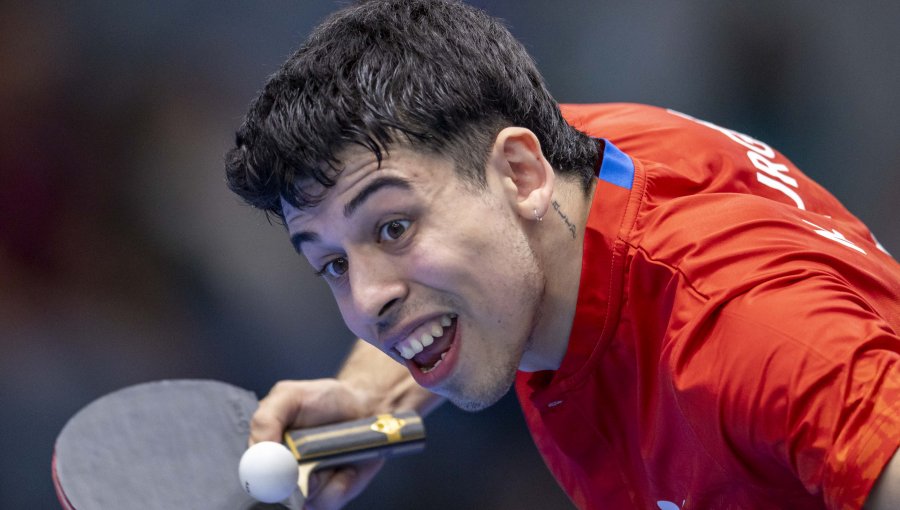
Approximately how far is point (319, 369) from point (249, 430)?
0.99 metres

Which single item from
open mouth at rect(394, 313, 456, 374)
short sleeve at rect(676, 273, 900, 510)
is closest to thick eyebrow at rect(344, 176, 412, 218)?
open mouth at rect(394, 313, 456, 374)

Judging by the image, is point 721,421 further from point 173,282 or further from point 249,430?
point 173,282

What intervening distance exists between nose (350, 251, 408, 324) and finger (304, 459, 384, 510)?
679 mm

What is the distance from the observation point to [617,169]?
5.72ft

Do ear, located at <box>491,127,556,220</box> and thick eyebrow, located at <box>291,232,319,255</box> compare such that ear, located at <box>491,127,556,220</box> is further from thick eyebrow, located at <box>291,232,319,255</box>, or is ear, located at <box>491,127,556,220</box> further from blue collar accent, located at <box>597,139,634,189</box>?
thick eyebrow, located at <box>291,232,319,255</box>

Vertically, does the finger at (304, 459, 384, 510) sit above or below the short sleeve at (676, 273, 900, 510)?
below

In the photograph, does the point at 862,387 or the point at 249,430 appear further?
the point at 249,430

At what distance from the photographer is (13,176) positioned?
3.16m

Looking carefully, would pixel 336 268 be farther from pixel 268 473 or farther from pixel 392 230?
pixel 268 473

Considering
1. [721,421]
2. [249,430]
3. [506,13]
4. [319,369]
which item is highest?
[506,13]

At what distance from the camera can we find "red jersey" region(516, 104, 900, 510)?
119cm

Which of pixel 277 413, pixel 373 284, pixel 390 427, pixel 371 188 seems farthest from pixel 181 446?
pixel 371 188

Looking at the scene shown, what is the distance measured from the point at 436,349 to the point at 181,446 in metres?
0.75

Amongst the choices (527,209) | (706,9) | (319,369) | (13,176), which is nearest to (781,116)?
(706,9)
